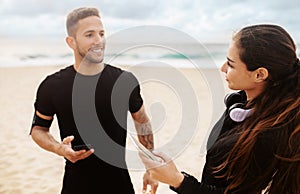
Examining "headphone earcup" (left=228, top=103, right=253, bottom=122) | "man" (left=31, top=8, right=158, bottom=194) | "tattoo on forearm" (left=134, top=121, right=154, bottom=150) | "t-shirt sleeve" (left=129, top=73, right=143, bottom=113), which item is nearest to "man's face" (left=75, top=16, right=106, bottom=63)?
"man" (left=31, top=8, right=158, bottom=194)

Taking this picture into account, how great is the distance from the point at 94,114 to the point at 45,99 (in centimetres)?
25

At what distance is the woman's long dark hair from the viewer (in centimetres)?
160

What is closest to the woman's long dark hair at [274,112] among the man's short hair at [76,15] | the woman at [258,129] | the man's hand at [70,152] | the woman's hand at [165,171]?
the woman at [258,129]

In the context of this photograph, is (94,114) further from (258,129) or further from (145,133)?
(258,129)

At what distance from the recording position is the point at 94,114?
7.41 ft

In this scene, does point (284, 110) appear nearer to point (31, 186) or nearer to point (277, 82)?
point (277, 82)

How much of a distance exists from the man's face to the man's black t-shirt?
0.08m

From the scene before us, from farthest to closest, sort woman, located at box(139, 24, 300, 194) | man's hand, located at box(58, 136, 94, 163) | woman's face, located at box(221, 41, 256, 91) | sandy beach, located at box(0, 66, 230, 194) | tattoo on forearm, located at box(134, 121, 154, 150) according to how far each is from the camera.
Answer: sandy beach, located at box(0, 66, 230, 194) < tattoo on forearm, located at box(134, 121, 154, 150) < man's hand, located at box(58, 136, 94, 163) < woman's face, located at box(221, 41, 256, 91) < woman, located at box(139, 24, 300, 194)

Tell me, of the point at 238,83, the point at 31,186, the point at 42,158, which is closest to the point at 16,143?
the point at 42,158

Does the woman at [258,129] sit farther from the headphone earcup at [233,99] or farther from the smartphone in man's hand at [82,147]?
the smartphone in man's hand at [82,147]

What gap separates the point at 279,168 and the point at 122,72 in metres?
1.02

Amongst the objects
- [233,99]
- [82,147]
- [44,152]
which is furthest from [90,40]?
[44,152]

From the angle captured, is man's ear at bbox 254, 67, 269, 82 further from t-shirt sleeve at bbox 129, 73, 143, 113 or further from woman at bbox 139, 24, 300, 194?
t-shirt sleeve at bbox 129, 73, 143, 113

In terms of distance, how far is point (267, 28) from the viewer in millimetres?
1673
